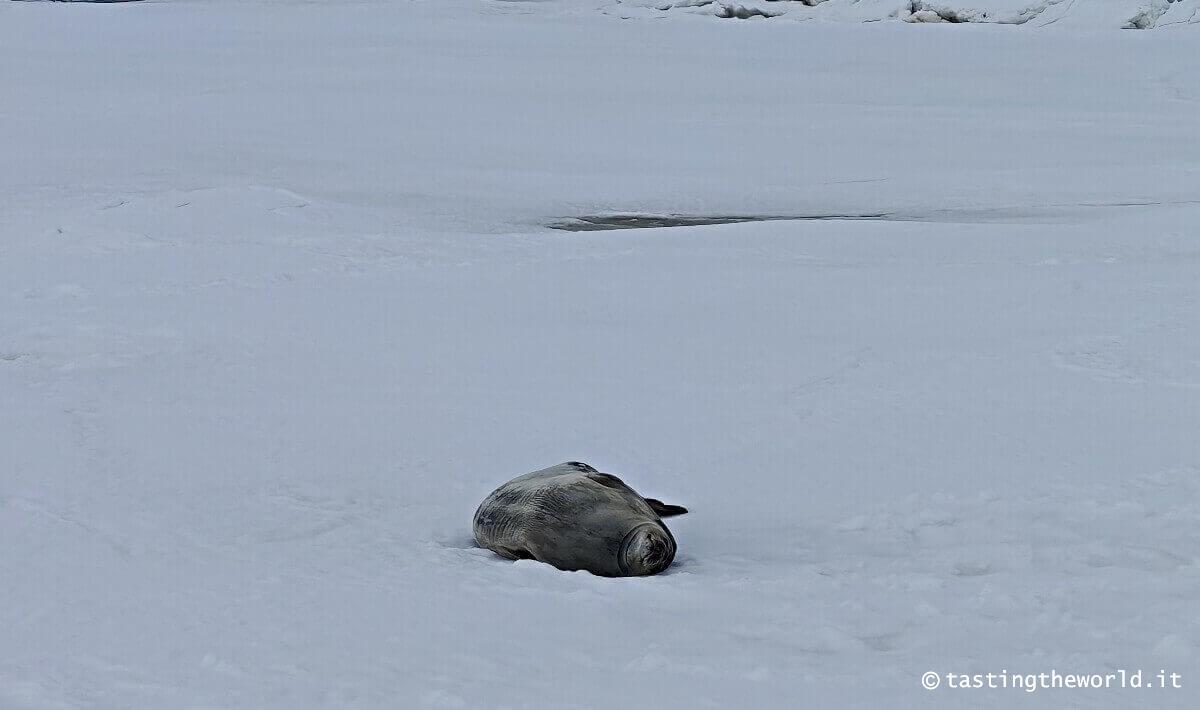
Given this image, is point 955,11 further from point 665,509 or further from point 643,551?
point 643,551

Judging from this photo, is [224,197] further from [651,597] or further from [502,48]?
[502,48]

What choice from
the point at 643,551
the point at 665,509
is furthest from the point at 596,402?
the point at 643,551

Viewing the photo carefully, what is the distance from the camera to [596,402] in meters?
5.22

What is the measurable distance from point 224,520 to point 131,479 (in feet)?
1.86

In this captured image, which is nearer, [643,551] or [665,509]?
[643,551]

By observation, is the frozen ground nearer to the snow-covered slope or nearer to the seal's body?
the seal's body

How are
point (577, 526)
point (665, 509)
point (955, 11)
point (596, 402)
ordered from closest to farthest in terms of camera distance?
1. point (577, 526)
2. point (665, 509)
3. point (596, 402)
4. point (955, 11)

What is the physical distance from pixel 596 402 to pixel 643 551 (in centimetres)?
Result: 170

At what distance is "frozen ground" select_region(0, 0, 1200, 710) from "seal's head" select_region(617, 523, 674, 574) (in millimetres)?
116

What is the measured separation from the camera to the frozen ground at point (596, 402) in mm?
2980

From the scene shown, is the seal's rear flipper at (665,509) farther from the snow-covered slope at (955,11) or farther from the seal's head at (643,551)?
the snow-covered slope at (955,11)

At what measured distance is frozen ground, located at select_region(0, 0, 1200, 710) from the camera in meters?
2.98

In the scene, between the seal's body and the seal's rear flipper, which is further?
the seal's rear flipper

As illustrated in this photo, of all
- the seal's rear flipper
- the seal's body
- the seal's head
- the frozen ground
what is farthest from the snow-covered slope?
the seal's head
